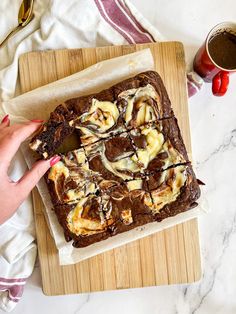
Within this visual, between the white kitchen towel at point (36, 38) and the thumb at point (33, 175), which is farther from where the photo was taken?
the white kitchen towel at point (36, 38)

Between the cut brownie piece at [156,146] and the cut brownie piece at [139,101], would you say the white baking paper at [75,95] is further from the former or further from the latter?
the cut brownie piece at [156,146]

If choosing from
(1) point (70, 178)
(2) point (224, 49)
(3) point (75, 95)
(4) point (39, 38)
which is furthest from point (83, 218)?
(2) point (224, 49)

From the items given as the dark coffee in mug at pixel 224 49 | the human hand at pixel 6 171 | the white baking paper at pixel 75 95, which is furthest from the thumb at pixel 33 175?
the dark coffee in mug at pixel 224 49

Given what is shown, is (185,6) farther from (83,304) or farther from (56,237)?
(83,304)

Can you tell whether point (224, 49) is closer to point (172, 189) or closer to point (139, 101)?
point (139, 101)

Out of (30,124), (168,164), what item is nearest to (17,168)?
(30,124)

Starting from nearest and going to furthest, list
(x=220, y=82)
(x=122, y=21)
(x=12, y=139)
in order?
(x=12, y=139) → (x=220, y=82) → (x=122, y=21)

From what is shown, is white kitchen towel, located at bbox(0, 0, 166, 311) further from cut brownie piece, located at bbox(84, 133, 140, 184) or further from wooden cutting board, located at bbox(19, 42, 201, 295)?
cut brownie piece, located at bbox(84, 133, 140, 184)

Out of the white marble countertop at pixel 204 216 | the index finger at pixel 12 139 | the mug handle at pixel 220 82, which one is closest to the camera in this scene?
the index finger at pixel 12 139
